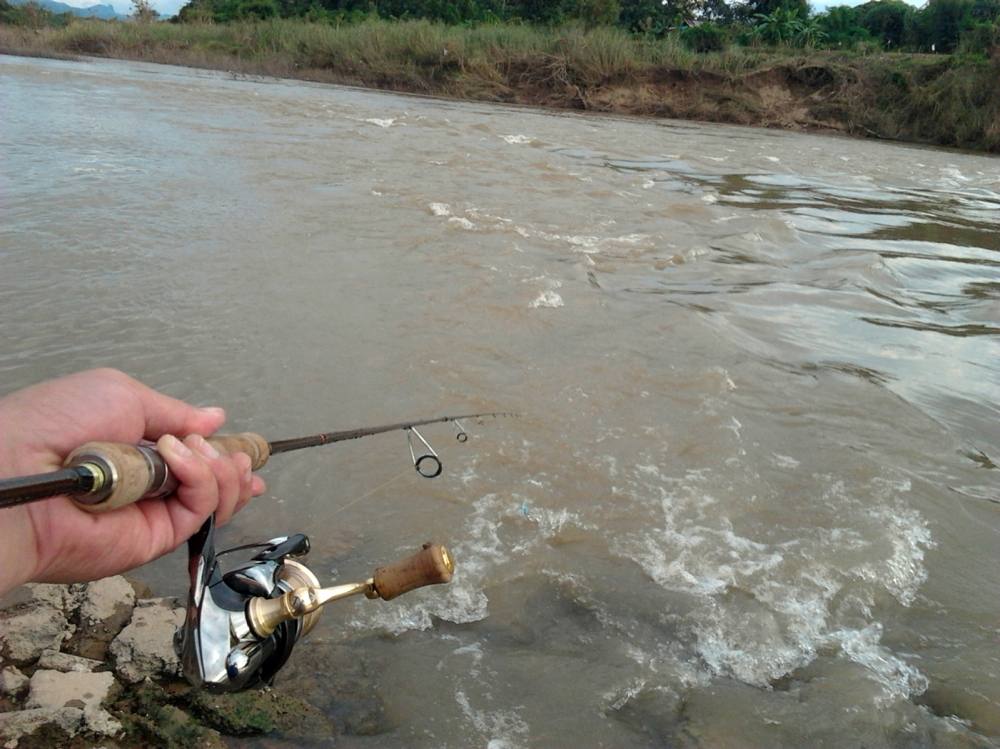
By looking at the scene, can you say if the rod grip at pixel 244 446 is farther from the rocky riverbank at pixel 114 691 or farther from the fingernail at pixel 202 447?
the rocky riverbank at pixel 114 691

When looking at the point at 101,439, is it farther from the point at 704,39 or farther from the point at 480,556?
the point at 704,39

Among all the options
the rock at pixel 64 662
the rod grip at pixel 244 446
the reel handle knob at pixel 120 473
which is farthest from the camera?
the rock at pixel 64 662

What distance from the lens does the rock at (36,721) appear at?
180 centimetres

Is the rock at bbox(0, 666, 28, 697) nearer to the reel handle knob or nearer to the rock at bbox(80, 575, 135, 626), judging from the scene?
the rock at bbox(80, 575, 135, 626)

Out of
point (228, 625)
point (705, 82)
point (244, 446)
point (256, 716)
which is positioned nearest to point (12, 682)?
point (256, 716)

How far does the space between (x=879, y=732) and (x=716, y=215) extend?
7.50 metres

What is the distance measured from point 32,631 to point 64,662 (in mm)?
153

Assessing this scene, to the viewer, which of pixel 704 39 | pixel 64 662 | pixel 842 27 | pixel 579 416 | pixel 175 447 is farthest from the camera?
pixel 842 27

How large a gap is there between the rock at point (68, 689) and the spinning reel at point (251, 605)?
15.5 inches

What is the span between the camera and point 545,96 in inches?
1134

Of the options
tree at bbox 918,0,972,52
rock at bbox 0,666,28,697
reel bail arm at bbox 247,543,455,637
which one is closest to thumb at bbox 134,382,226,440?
reel bail arm at bbox 247,543,455,637

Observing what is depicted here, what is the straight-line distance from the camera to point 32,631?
215cm

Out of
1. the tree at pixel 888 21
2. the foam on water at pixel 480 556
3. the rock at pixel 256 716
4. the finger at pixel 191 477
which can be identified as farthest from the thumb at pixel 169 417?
the tree at pixel 888 21

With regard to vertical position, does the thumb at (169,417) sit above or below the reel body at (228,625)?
above
